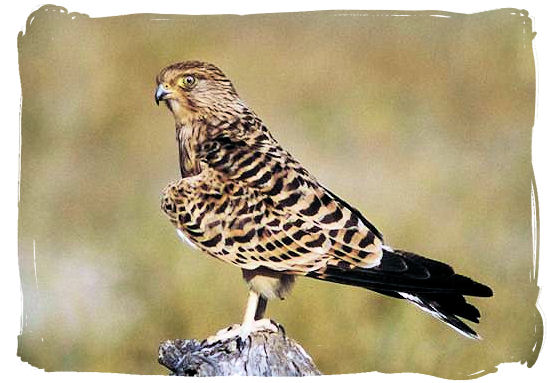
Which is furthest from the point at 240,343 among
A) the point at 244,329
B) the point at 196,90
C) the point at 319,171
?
the point at 196,90

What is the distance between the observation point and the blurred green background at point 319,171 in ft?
5.91

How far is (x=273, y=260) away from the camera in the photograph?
173 centimetres

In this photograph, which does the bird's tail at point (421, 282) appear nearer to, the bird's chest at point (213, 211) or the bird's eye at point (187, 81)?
the bird's chest at point (213, 211)

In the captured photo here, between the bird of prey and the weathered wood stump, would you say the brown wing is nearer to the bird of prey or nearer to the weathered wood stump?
the bird of prey

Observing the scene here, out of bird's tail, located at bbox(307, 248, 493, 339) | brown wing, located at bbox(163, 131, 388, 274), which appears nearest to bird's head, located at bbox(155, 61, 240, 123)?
brown wing, located at bbox(163, 131, 388, 274)

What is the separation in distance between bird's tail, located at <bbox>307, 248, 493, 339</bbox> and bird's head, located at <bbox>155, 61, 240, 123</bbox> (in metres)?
0.41

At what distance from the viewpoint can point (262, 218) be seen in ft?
5.67

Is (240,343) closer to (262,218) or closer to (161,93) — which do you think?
(262,218)

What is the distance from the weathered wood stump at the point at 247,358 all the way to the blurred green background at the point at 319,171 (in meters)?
0.03

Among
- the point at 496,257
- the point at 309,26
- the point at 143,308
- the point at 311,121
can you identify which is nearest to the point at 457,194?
the point at 496,257

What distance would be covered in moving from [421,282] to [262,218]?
1.12 feet

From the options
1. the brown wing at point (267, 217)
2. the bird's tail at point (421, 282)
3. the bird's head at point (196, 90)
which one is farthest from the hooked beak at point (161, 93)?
the bird's tail at point (421, 282)

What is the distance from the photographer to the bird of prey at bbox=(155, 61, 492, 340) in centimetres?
172

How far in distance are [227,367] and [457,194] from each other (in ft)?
1.99
